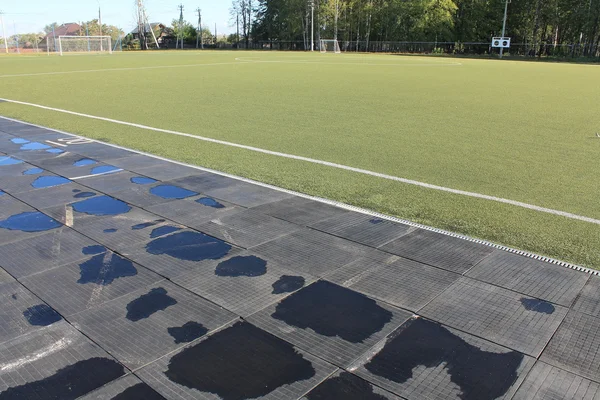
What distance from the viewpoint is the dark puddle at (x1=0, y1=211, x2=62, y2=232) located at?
4.61 meters

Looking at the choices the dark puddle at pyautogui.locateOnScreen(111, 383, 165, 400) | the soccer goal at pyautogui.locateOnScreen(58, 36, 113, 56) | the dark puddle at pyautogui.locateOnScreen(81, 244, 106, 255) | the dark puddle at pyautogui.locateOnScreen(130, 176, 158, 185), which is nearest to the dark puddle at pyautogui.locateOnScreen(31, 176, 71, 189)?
the dark puddle at pyautogui.locateOnScreen(130, 176, 158, 185)

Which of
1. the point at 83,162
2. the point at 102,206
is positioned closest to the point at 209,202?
the point at 102,206

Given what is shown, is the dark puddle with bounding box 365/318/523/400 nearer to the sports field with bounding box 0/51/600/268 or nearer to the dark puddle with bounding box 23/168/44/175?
the sports field with bounding box 0/51/600/268

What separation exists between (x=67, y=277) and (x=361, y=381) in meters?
2.38

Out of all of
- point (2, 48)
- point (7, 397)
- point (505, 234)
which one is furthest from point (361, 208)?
point (2, 48)

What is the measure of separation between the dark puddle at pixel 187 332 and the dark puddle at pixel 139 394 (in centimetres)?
42

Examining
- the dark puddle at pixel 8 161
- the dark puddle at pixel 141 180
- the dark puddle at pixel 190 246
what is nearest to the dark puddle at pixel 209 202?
the dark puddle at pixel 190 246

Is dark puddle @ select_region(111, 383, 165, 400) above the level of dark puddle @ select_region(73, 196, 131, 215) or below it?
below

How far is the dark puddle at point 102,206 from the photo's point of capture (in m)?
5.07

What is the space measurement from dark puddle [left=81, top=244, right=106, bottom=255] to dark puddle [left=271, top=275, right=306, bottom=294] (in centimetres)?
161

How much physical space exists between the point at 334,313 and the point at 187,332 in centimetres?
96

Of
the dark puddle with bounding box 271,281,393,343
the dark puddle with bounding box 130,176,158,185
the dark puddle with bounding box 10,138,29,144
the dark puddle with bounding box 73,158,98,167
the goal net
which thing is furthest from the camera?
the goal net

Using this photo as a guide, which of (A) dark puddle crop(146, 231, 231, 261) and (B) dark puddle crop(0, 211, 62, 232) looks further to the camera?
(B) dark puddle crop(0, 211, 62, 232)

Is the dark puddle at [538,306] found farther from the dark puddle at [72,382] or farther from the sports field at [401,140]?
the dark puddle at [72,382]
